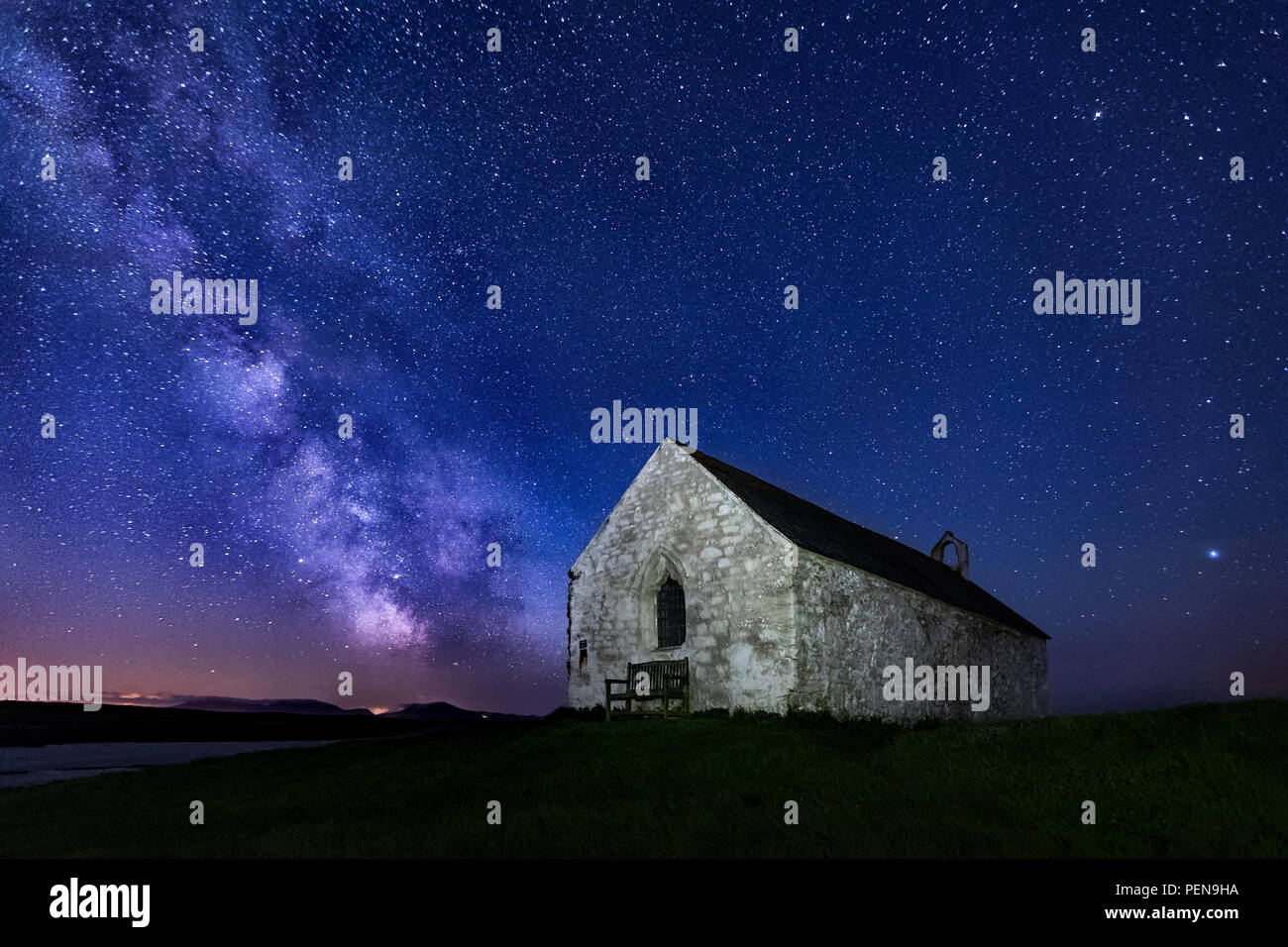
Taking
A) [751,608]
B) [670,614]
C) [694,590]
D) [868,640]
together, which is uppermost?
[694,590]

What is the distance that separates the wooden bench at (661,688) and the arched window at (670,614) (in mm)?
1181

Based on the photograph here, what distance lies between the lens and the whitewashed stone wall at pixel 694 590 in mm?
18547

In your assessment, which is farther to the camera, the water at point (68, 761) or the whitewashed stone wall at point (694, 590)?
the water at point (68, 761)

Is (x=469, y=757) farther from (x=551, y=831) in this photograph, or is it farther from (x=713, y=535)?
(x=713, y=535)

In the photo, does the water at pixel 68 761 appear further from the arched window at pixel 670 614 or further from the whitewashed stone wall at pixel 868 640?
the whitewashed stone wall at pixel 868 640

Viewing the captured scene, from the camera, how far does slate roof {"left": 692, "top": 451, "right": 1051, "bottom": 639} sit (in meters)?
21.1

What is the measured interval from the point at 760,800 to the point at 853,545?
18.1m

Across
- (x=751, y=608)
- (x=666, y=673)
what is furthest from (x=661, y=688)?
(x=751, y=608)

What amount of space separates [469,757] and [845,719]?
10241mm

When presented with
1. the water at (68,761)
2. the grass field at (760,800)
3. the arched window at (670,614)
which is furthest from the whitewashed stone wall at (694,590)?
the water at (68,761)

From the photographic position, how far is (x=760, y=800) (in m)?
9.18

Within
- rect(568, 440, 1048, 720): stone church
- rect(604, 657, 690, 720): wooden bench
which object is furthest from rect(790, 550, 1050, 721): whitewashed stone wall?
rect(604, 657, 690, 720): wooden bench

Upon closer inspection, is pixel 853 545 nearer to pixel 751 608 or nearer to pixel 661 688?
pixel 751 608
